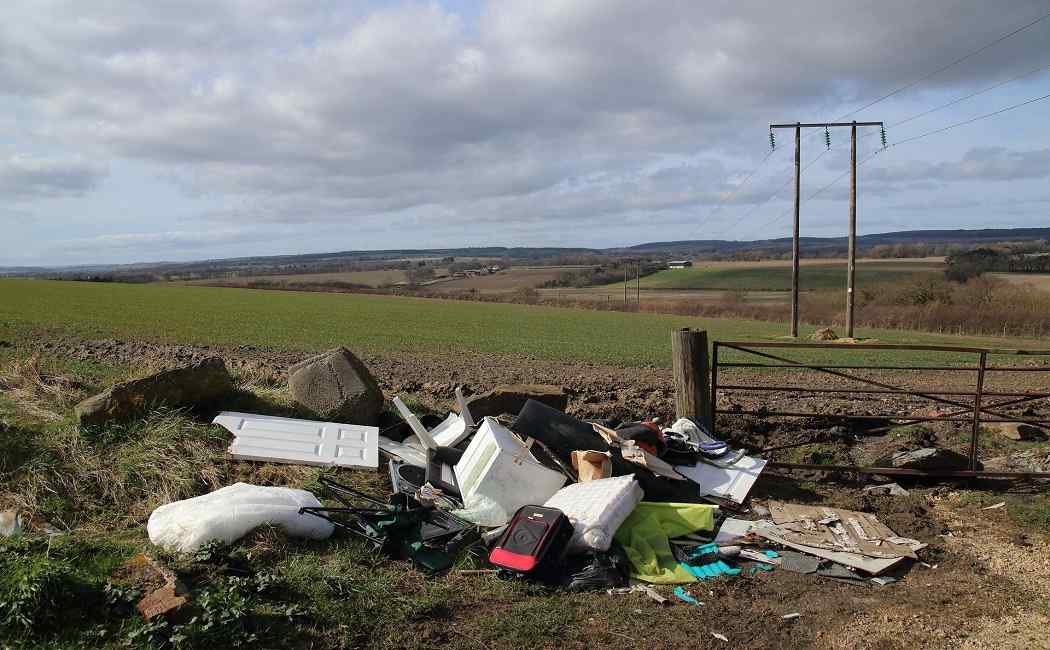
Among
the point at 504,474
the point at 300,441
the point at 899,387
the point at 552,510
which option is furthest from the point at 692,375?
the point at 899,387

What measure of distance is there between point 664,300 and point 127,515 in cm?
6015

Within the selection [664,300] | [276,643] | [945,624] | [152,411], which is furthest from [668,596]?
[664,300]

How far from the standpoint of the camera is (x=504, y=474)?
625 centimetres

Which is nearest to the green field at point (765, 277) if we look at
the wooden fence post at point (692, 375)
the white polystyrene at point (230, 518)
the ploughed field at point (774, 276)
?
the ploughed field at point (774, 276)

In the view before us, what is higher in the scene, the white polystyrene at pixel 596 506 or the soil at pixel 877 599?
the white polystyrene at pixel 596 506

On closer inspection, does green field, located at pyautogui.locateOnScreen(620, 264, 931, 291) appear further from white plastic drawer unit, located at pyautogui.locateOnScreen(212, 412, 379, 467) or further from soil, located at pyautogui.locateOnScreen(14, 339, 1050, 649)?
white plastic drawer unit, located at pyautogui.locateOnScreen(212, 412, 379, 467)

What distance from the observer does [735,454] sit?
8.01 m

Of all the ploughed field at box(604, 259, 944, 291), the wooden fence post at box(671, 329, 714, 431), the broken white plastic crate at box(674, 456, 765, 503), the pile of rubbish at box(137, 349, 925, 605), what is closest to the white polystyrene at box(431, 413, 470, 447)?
the pile of rubbish at box(137, 349, 925, 605)

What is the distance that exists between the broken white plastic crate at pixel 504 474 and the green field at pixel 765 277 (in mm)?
69395

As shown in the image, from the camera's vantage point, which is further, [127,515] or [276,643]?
[127,515]

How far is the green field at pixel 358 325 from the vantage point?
25.6m

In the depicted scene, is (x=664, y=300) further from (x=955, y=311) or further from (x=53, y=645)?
(x=53, y=645)

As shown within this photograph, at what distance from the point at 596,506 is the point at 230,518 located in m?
2.70

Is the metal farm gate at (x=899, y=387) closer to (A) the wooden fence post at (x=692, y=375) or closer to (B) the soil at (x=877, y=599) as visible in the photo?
(A) the wooden fence post at (x=692, y=375)
